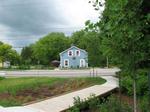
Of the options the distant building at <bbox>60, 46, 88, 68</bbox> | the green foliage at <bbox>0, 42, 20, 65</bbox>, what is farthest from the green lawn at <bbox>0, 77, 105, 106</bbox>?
the green foliage at <bbox>0, 42, 20, 65</bbox>

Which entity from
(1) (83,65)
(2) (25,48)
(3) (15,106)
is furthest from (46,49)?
(3) (15,106)

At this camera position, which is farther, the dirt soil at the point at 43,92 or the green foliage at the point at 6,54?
the green foliage at the point at 6,54

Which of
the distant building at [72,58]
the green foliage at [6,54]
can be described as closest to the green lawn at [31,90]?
the distant building at [72,58]

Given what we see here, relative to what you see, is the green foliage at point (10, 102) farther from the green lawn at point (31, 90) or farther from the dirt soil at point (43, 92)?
the dirt soil at point (43, 92)

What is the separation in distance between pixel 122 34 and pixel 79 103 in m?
8.77

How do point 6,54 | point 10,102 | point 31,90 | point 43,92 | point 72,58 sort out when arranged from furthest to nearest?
point 6,54 < point 72,58 < point 31,90 < point 43,92 < point 10,102

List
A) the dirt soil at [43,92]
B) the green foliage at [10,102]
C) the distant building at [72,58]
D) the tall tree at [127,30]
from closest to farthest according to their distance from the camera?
the tall tree at [127,30], the green foliage at [10,102], the dirt soil at [43,92], the distant building at [72,58]

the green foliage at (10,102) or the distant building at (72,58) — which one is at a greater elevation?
the distant building at (72,58)

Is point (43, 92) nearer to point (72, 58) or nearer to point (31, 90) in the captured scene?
point (31, 90)

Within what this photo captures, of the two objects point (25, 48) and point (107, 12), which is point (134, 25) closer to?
point (107, 12)

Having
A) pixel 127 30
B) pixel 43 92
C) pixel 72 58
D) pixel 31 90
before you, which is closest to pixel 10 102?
pixel 43 92

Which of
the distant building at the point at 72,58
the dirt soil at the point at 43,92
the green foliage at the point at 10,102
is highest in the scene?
the distant building at the point at 72,58

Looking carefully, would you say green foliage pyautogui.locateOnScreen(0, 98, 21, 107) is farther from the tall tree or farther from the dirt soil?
the tall tree

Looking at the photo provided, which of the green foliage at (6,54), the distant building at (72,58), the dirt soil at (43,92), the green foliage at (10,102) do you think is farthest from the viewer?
the green foliage at (6,54)
